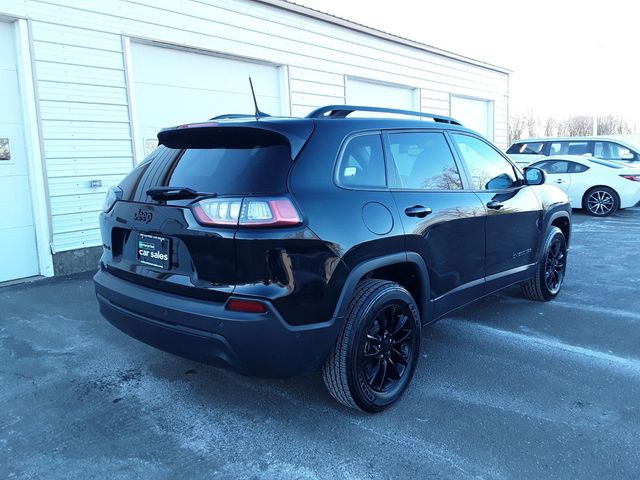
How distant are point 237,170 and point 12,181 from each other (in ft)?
14.8

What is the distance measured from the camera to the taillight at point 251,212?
260cm

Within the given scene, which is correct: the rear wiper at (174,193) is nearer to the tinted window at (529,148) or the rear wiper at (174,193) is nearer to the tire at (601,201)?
the tire at (601,201)

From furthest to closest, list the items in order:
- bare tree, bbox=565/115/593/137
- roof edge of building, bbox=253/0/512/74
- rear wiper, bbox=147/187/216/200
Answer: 1. bare tree, bbox=565/115/593/137
2. roof edge of building, bbox=253/0/512/74
3. rear wiper, bbox=147/187/216/200

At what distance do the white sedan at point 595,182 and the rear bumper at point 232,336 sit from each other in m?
9.93

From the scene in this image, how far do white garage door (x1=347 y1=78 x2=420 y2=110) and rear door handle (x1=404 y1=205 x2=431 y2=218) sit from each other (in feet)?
24.6

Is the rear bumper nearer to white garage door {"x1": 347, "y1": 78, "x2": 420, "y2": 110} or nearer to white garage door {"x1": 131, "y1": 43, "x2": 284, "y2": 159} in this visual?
white garage door {"x1": 131, "y1": 43, "x2": 284, "y2": 159}

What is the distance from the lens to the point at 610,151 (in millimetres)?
12977

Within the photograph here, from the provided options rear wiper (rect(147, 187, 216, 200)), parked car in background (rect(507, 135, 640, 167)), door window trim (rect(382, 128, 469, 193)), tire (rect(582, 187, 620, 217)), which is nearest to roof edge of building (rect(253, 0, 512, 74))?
parked car in background (rect(507, 135, 640, 167))

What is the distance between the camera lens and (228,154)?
2898 mm

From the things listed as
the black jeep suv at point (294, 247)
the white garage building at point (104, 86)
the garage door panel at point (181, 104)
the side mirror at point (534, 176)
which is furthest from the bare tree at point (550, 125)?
the black jeep suv at point (294, 247)

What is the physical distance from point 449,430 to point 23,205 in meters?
5.47

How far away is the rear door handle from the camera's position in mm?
3259

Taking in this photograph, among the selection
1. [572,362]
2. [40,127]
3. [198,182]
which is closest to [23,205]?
[40,127]

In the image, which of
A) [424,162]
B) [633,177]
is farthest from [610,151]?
[424,162]
